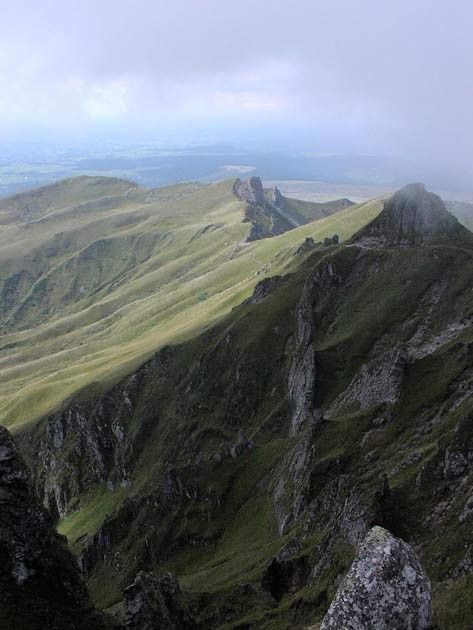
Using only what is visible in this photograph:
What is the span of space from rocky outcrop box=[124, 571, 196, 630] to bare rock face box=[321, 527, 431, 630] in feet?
88.2

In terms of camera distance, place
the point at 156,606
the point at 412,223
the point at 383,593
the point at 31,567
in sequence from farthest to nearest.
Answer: the point at 412,223
the point at 156,606
the point at 31,567
the point at 383,593

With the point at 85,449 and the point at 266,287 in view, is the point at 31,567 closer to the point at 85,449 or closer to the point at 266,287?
the point at 266,287

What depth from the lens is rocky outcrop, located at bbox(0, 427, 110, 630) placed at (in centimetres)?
3772

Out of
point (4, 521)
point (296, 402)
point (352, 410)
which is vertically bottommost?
point (296, 402)

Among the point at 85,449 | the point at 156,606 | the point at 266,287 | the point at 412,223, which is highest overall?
→ the point at 412,223

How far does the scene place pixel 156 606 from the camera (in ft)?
147

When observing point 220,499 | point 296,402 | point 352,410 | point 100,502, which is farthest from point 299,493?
point 100,502

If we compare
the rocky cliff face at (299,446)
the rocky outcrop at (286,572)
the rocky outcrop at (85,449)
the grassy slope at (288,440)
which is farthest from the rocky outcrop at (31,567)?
the rocky outcrop at (85,449)

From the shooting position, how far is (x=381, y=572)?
69.2 feet

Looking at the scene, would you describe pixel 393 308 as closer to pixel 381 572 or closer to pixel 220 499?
pixel 220 499

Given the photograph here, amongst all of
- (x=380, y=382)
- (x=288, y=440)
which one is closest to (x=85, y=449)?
(x=288, y=440)

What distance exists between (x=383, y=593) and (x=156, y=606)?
29721 millimetres

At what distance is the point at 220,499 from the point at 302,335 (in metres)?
41.6

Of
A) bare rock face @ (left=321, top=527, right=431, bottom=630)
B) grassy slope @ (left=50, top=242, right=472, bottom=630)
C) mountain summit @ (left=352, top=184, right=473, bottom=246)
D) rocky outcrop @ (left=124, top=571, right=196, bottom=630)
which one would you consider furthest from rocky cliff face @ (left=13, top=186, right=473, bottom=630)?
rocky outcrop @ (left=124, top=571, right=196, bottom=630)
